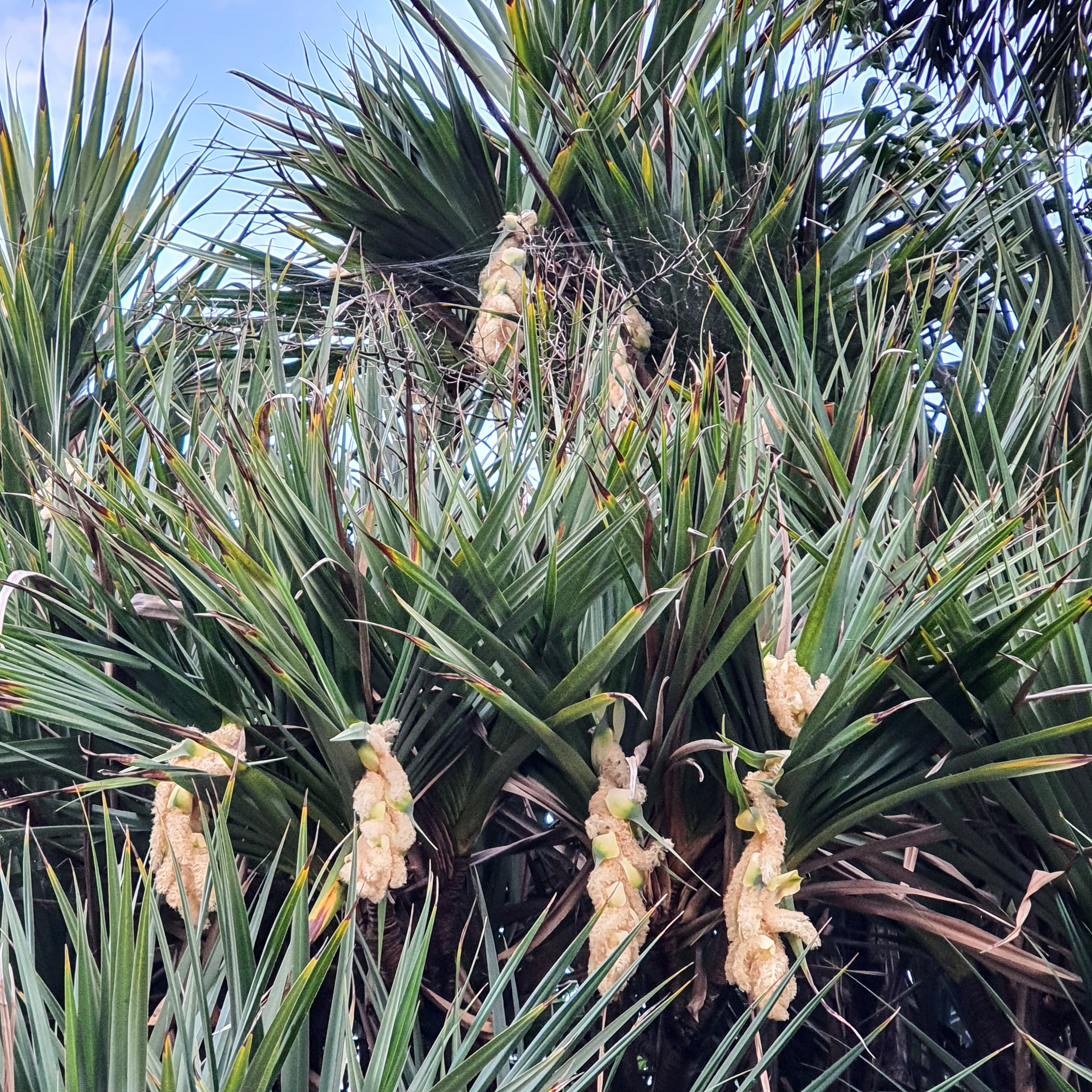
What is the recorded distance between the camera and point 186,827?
4.53ft

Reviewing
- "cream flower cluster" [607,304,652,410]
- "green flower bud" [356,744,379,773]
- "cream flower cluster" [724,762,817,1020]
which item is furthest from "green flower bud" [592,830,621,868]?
"cream flower cluster" [607,304,652,410]

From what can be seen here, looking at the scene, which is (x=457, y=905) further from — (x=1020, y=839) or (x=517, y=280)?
(x=517, y=280)

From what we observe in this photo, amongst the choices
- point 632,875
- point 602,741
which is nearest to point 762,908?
point 632,875

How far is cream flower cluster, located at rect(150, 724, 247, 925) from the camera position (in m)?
1.34

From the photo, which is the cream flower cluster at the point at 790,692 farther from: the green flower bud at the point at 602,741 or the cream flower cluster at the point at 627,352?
the cream flower cluster at the point at 627,352

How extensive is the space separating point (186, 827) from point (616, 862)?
48cm

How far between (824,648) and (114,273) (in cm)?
131

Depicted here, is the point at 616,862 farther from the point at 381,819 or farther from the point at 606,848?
the point at 381,819

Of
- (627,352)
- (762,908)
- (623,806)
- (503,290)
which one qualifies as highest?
(503,290)

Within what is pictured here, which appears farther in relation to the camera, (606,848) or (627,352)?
(627,352)

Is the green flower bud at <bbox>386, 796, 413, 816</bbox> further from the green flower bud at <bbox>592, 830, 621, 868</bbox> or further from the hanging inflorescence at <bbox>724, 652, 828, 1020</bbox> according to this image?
the hanging inflorescence at <bbox>724, 652, 828, 1020</bbox>

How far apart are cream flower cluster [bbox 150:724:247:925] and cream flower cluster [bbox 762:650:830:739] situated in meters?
0.58

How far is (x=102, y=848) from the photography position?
159cm

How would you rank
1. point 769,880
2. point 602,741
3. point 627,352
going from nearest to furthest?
1. point 769,880
2. point 602,741
3. point 627,352
